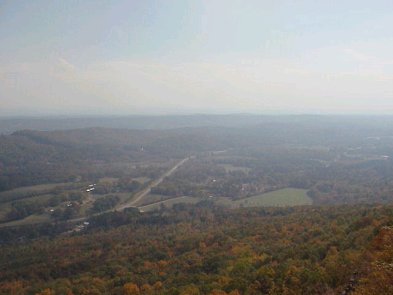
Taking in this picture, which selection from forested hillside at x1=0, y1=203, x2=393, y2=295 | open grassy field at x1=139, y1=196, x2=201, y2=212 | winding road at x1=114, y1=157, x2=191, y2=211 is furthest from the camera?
winding road at x1=114, y1=157, x2=191, y2=211

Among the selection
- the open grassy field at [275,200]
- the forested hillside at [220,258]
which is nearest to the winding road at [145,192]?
the open grassy field at [275,200]

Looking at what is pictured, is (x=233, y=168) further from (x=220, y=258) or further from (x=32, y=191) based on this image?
(x=220, y=258)

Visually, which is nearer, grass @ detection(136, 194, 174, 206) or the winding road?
the winding road

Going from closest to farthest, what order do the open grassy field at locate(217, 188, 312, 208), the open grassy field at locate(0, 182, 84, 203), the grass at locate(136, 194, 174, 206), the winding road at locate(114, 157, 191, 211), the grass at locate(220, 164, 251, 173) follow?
1. the open grassy field at locate(217, 188, 312, 208)
2. the winding road at locate(114, 157, 191, 211)
3. the grass at locate(136, 194, 174, 206)
4. the open grassy field at locate(0, 182, 84, 203)
5. the grass at locate(220, 164, 251, 173)

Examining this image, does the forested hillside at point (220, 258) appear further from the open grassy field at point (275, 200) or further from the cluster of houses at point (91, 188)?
the cluster of houses at point (91, 188)

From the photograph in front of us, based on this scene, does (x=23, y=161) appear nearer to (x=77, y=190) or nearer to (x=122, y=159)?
(x=122, y=159)

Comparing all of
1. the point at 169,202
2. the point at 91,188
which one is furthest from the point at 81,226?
the point at 91,188

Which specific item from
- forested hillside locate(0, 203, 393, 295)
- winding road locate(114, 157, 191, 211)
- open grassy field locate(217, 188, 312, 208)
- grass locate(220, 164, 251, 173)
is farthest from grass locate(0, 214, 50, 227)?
grass locate(220, 164, 251, 173)

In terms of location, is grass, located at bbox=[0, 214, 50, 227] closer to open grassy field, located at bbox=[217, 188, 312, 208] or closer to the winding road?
the winding road
